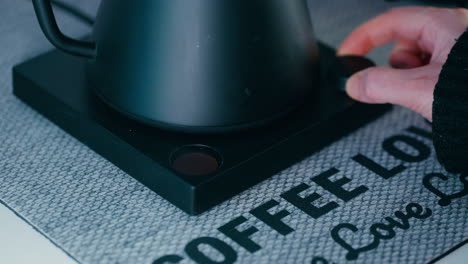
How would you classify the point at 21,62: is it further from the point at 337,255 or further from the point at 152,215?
the point at 337,255

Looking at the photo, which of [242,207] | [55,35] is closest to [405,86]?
[242,207]

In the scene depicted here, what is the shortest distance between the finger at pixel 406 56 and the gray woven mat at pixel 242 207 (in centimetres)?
7

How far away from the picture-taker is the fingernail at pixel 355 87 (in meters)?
0.60

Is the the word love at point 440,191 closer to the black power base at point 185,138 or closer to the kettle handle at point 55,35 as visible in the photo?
the black power base at point 185,138

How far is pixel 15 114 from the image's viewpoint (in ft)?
2.04

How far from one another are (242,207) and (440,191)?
→ 159 mm

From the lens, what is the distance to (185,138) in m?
0.55

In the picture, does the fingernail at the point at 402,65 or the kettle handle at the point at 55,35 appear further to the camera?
the fingernail at the point at 402,65

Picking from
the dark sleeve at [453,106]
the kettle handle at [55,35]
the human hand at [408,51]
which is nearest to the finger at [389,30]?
the human hand at [408,51]

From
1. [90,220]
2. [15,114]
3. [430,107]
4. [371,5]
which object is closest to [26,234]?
[90,220]

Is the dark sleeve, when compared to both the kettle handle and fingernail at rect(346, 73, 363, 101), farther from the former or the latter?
the kettle handle

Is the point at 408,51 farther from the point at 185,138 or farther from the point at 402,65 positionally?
the point at 185,138

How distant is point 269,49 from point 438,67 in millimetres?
142

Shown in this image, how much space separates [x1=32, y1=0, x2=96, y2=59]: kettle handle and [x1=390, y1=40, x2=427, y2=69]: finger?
0.93 ft
